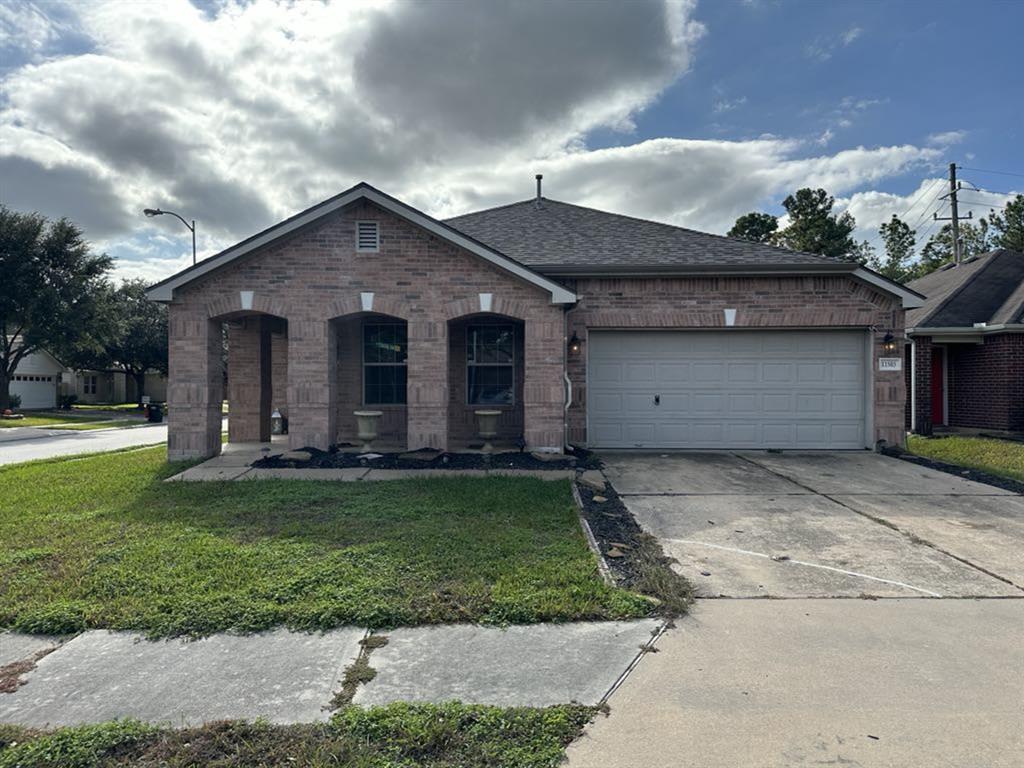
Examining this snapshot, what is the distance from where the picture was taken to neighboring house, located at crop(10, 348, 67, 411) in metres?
33.2

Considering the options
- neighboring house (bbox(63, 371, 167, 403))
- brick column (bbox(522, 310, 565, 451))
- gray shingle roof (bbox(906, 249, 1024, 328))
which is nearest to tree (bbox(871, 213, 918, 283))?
gray shingle roof (bbox(906, 249, 1024, 328))

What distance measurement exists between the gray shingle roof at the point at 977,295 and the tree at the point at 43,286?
111ft

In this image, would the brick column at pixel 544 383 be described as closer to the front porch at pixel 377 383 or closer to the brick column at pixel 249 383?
the front porch at pixel 377 383

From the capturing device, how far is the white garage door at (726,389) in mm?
11594

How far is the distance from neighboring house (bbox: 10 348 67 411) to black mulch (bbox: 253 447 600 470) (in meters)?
32.5

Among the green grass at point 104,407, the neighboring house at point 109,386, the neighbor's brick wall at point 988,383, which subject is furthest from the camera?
the neighboring house at point 109,386

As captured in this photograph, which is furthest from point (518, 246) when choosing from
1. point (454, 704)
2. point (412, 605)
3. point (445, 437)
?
point (454, 704)

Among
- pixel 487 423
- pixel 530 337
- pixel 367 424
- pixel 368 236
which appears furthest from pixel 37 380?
pixel 530 337

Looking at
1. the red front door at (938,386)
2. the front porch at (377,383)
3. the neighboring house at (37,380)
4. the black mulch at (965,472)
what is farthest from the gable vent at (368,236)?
the neighboring house at (37,380)

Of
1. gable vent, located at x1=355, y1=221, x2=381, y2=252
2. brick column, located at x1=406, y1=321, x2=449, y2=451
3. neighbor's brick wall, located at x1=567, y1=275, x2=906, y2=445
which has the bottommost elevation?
brick column, located at x1=406, y1=321, x2=449, y2=451

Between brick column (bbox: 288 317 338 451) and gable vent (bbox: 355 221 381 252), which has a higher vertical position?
gable vent (bbox: 355 221 381 252)

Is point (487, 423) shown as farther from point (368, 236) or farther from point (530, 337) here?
point (368, 236)

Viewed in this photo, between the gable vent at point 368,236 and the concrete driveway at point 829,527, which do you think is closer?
the concrete driveway at point 829,527

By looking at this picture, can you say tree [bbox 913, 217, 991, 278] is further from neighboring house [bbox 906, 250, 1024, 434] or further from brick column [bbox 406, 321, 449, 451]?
brick column [bbox 406, 321, 449, 451]
